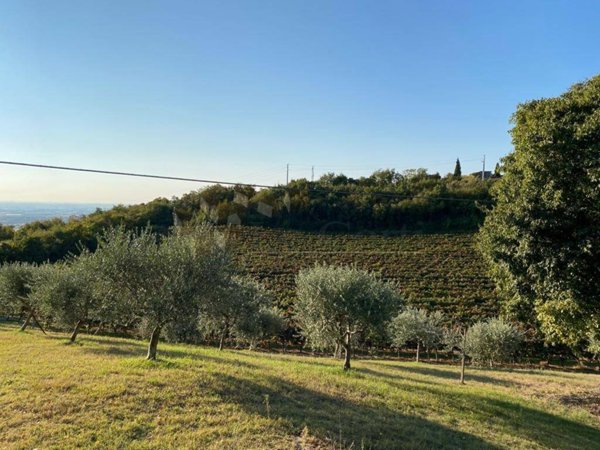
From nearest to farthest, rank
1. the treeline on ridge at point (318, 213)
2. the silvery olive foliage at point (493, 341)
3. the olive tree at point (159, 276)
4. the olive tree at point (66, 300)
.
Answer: the olive tree at point (159, 276), the olive tree at point (66, 300), the silvery olive foliage at point (493, 341), the treeline on ridge at point (318, 213)

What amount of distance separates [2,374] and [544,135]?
57.7 feet

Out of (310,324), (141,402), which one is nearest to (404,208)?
(310,324)

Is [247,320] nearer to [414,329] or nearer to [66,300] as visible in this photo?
[66,300]

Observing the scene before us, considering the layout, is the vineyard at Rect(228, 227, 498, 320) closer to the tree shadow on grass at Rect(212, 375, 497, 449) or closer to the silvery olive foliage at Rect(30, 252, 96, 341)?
the silvery olive foliage at Rect(30, 252, 96, 341)

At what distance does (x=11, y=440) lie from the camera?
23.4ft

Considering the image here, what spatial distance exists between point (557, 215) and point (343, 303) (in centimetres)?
934

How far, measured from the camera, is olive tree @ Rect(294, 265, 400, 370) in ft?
60.2

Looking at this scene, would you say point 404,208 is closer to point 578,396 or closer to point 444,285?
point 444,285

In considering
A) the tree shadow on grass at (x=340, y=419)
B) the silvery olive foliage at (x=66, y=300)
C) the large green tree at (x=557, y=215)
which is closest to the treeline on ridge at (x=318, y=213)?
the silvery olive foliage at (x=66, y=300)

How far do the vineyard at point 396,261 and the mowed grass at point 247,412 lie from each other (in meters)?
26.0

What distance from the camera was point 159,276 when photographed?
1364 centimetres

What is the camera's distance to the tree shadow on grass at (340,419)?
26.8 feet

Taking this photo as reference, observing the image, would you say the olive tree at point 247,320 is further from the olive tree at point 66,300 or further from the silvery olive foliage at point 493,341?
the silvery olive foliage at point 493,341

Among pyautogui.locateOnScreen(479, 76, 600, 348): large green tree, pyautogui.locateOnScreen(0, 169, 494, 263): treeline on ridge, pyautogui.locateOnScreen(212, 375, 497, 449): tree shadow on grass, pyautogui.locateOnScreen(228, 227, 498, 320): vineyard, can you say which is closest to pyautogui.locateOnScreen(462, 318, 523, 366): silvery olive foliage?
pyautogui.locateOnScreen(228, 227, 498, 320): vineyard
